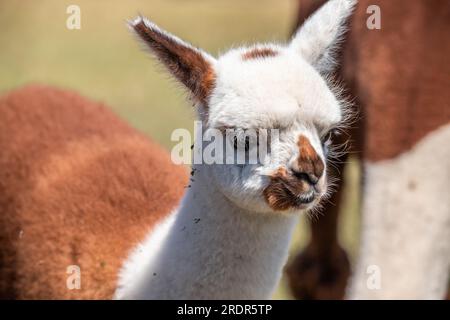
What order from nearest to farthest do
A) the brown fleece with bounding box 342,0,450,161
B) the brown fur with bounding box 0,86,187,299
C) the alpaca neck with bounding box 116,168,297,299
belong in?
the alpaca neck with bounding box 116,168,297,299 < the brown fur with bounding box 0,86,187,299 < the brown fleece with bounding box 342,0,450,161

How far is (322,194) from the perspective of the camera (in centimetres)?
229

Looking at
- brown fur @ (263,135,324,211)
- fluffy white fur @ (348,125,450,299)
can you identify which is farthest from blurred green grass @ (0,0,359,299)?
brown fur @ (263,135,324,211)

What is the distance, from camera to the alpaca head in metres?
2.24

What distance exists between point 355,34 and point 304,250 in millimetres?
1457

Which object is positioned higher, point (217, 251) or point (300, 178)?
point (300, 178)

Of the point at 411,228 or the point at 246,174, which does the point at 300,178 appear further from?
the point at 411,228

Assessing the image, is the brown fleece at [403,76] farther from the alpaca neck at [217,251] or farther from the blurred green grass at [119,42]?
the blurred green grass at [119,42]

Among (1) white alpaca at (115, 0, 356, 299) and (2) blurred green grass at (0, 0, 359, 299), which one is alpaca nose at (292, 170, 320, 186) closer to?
(1) white alpaca at (115, 0, 356, 299)

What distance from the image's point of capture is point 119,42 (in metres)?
9.36

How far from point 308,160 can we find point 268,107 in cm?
15

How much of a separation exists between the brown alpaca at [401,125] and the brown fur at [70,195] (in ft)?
2.17

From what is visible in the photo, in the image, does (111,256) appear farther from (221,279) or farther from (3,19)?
(3,19)

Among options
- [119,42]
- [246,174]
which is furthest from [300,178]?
[119,42]

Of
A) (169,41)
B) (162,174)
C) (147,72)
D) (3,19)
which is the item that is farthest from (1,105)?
(3,19)
